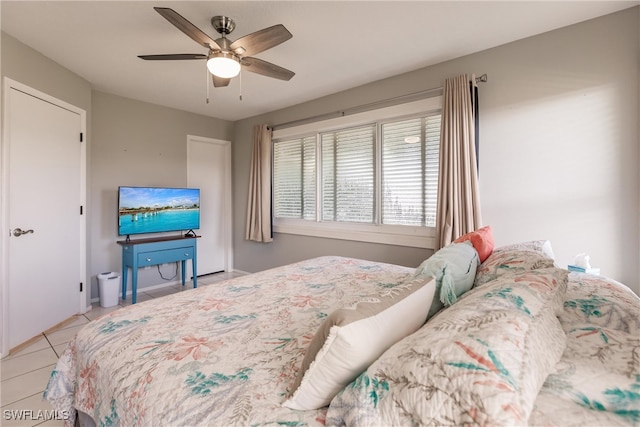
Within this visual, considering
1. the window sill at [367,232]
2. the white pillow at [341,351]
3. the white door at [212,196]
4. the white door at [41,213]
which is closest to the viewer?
the white pillow at [341,351]

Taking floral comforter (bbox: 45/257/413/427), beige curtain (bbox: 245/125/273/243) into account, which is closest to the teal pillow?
floral comforter (bbox: 45/257/413/427)

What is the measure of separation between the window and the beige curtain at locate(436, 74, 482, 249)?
226 mm

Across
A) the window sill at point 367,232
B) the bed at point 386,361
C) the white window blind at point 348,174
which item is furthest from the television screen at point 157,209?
the bed at point 386,361

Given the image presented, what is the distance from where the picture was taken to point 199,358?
1070 mm

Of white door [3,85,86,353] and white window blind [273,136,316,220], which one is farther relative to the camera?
white window blind [273,136,316,220]

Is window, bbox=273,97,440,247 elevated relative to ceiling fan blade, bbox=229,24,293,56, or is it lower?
lower

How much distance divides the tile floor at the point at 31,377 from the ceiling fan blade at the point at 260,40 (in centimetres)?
256

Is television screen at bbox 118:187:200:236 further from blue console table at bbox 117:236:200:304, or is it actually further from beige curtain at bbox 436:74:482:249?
beige curtain at bbox 436:74:482:249

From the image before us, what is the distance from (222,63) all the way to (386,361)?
205cm

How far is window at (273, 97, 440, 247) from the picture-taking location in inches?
121

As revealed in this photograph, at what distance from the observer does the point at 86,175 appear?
3338 mm

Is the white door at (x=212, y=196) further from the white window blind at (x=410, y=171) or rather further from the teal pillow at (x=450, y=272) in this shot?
the teal pillow at (x=450, y=272)

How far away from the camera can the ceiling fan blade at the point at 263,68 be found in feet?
7.32

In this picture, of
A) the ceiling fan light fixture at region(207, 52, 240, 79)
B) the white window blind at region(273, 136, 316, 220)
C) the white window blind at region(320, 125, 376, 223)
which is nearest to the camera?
the ceiling fan light fixture at region(207, 52, 240, 79)
